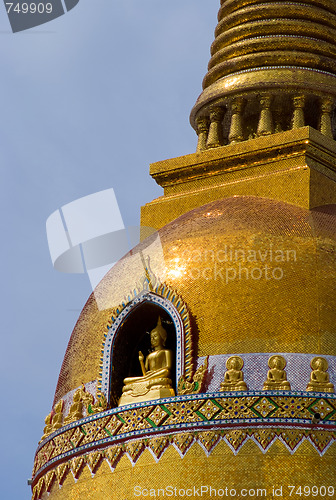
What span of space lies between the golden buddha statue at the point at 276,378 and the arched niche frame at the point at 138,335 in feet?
4.36

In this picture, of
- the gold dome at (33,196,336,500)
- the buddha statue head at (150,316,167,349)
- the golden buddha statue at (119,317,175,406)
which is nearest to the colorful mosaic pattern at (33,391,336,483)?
the gold dome at (33,196,336,500)

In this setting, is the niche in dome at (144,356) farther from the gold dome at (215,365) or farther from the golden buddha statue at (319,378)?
the golden buddha statue at (319,378)

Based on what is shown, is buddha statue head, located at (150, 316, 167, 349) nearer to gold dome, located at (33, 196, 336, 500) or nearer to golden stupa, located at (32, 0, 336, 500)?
golden stupa, located at (32, 0, 336, 500)

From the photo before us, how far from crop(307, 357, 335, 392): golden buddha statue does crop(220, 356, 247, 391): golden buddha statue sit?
96 centimetres

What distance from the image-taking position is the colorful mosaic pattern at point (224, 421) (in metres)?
20.6

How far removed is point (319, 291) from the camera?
2184cm

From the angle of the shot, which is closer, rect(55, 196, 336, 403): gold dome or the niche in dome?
rect(55, 196, 336, 403): gold dome

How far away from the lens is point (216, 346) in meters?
21.6

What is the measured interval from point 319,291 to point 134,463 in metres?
3.74

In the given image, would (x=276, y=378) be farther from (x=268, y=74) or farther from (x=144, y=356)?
(x=268, y=74)

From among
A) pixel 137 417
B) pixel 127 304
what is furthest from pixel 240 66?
pixel 137 417

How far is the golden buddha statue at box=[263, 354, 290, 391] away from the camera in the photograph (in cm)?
2088

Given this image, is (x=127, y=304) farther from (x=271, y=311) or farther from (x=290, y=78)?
(x=290, y=78)

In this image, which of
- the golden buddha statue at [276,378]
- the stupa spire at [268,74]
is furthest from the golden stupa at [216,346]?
the stupa spire at [268,74]
